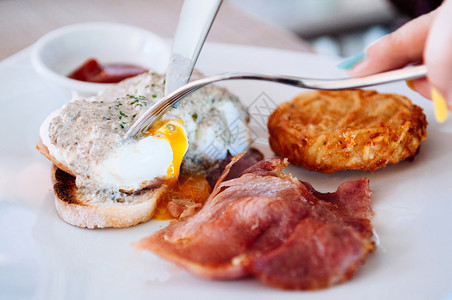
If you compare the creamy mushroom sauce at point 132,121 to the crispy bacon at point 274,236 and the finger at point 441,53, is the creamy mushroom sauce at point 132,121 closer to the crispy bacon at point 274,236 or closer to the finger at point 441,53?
the crispy bacon at point 274,236

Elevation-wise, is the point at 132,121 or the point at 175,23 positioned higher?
the point at 132,121

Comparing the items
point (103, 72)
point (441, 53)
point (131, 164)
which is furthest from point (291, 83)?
point (103, 72)

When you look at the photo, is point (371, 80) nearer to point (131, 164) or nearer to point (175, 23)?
point (131, 164)

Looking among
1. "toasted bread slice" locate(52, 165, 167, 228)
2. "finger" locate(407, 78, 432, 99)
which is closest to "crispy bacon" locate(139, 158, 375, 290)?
"toasted bread slice" locate(52, 165, 167, 228)

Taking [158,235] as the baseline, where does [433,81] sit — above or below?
above

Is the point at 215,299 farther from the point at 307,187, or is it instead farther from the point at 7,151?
the point at 7,151

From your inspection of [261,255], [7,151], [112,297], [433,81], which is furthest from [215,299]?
[7,151]
